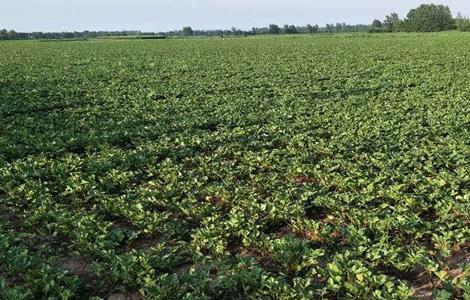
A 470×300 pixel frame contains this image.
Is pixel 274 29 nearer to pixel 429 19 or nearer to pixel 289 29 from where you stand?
pixel 289 29

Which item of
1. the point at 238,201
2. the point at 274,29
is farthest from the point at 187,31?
the point at 238,201

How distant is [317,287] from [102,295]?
2243mm

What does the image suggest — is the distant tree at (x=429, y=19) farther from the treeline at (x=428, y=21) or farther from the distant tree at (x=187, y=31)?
the distant tree at (x=187, y=31)

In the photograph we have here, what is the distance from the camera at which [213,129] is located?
12.8 metres

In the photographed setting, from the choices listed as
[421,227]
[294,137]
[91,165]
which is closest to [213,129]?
[294,137]

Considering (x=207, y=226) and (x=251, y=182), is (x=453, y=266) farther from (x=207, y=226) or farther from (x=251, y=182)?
(x=251, y=182)

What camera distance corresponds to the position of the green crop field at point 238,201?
5152 millimetres

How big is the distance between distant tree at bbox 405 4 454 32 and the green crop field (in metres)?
117

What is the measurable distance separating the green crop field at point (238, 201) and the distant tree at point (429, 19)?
117m

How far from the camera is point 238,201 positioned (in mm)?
7391

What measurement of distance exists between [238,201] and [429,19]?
433ft

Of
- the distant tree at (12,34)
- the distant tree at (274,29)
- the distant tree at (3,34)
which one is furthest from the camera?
the distant tree at (274,29)

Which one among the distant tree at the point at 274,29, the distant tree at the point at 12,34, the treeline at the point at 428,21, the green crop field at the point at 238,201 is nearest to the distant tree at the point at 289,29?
the distant tree at the point at 274,29

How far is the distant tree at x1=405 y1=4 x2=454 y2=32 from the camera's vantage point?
12270cm
